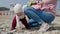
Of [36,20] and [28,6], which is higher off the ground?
[28,6]

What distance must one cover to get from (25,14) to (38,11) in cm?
17

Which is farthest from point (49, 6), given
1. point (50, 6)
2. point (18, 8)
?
point (18, 8)

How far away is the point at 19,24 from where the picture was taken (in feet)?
8.64

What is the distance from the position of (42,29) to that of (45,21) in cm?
14

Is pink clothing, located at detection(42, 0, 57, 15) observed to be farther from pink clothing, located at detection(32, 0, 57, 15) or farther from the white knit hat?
the white knit hat

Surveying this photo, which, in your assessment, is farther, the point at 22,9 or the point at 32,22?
the point at 32,22

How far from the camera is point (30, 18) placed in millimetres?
2844

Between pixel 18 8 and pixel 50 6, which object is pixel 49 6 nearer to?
pixel 50 6

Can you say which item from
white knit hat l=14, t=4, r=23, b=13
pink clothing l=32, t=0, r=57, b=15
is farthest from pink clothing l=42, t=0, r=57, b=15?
white knit hat l=14, t=4, r=23, b=13

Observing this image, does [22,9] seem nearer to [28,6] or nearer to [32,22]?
[28,6]

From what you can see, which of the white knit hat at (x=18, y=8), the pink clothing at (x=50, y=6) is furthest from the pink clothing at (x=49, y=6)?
the white knit hat at (x=18, y=8)

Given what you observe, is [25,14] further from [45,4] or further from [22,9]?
[45,4]

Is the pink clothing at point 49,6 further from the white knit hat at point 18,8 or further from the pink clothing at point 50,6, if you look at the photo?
the white knit hat at point 18,8

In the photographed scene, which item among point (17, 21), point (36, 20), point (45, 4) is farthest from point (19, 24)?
point (45, 4)
